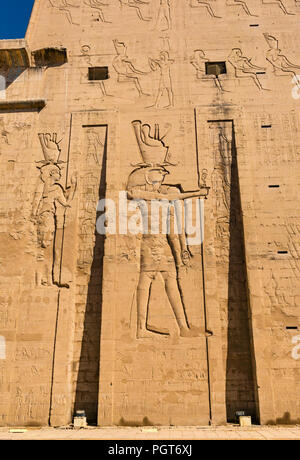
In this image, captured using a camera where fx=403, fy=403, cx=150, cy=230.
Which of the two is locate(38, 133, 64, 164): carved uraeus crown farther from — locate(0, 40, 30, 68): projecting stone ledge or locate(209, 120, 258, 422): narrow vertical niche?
locate(209, 120, 258, 422): narrow vertical niche

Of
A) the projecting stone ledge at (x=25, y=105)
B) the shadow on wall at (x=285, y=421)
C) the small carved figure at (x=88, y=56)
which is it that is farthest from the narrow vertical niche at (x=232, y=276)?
the projecting stone ledge at (x=25, y=105)

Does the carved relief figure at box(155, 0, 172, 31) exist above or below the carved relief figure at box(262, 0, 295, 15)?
below

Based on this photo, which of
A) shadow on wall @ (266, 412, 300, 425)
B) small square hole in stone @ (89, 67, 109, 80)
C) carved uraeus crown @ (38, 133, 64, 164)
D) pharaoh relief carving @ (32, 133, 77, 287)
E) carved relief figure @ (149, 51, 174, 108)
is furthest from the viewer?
small square hole in stone @ (89, 67, 109, 80)

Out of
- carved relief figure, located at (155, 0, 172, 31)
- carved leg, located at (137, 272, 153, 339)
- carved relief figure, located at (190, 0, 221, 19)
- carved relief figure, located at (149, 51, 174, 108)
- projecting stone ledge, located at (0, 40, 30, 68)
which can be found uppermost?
carved relief figure, located at (190, 0, 221, 19)

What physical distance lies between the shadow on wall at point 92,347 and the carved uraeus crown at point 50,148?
254 centimetres

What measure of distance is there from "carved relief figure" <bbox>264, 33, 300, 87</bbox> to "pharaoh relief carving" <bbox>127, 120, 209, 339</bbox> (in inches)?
164

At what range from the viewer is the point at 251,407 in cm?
922

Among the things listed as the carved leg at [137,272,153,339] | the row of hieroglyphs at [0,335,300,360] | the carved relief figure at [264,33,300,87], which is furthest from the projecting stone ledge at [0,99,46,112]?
the carved relief figure at [264,33,300,87]

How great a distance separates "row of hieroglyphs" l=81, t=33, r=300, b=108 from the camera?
11.9 metres

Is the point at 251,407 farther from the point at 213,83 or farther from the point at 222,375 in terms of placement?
the point at 213,83

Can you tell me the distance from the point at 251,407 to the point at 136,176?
251 inches

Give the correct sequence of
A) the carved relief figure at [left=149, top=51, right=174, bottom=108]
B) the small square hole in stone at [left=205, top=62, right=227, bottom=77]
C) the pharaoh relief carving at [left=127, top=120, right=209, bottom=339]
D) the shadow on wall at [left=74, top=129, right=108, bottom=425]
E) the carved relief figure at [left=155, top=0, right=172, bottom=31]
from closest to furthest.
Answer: the shadow on wall at [left=74, top=129, right=108, bottom=425] → the pharaoh relief carving at [left=127, top=120, right=209, bottom=339] → the carved relief figure at [left=149, top=51, right=174, bottom=108] → the small square hole in stone at [left=205, top=62, right=227, bottom=77] → the carved relief figure at [left=155, top=0, right=172, bottom=31]

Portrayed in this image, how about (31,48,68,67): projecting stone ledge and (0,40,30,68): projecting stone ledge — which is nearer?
(0,40,30,68): projecting stone ledge

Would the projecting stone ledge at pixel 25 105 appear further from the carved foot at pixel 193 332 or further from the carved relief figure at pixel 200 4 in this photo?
the carved foot at pixel 193 332
